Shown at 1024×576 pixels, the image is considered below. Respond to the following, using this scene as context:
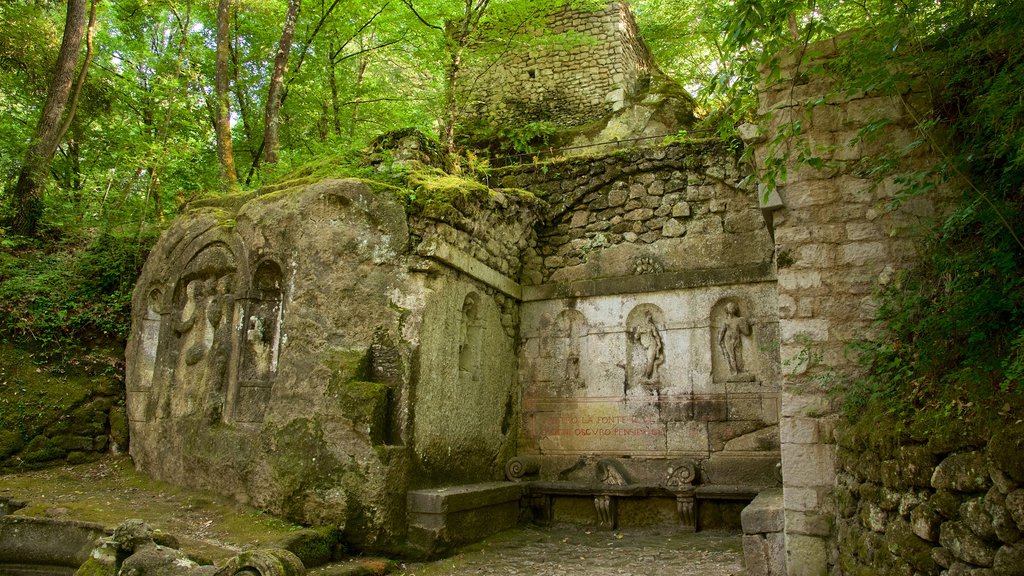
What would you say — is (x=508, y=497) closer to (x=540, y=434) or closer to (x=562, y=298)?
(x=540, y=434)

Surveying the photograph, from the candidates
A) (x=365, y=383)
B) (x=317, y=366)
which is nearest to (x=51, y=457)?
(x=317, y=366)

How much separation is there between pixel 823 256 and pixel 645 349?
11.5 feet

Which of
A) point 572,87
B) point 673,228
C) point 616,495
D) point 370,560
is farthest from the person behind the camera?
point 572,87

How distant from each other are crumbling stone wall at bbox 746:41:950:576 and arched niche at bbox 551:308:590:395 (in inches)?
150

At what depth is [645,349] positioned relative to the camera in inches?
333

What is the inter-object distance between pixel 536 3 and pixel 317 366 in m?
7.05

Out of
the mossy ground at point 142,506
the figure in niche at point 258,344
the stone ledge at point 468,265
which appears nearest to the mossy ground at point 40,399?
the mossy ground at point 142,506

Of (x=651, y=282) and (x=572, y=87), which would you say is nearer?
(x=651, y=282)

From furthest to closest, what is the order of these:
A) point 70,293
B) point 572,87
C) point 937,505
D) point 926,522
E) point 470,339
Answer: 1. point 572,87
2. point 70,293
3. point 470,339
4. point 926,522
5. point 937,505

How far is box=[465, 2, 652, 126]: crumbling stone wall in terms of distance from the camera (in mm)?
11977

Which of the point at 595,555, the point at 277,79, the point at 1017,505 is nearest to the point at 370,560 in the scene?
the point at 595,555

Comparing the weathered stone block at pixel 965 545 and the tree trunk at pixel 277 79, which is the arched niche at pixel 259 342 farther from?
the weathered stone block at pixel 965 545

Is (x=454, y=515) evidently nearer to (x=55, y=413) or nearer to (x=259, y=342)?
(x=259, y=342)

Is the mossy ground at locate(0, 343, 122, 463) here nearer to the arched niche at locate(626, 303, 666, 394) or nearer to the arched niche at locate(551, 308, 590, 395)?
the arched niche at locate(551, 308, 590, 395)
